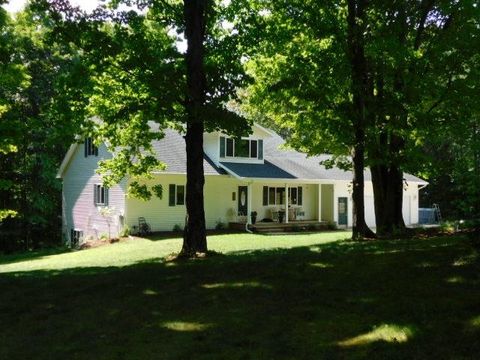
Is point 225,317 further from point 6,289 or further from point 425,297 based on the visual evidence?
point 6,289

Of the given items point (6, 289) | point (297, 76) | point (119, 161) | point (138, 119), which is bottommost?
point (6, 289)

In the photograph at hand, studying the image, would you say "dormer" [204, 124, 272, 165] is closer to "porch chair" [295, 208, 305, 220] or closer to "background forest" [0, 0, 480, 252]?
"porch chair" [295, 208, 305, 220]

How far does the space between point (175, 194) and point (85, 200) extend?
23.7 ft

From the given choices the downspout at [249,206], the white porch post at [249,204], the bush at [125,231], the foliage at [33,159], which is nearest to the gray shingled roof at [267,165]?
the downspout at [249,206]

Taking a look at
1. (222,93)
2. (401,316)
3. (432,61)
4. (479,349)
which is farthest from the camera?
(432,61)

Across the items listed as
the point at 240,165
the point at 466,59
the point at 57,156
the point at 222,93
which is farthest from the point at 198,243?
the point at 57,156

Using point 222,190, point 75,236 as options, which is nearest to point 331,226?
point 222,190

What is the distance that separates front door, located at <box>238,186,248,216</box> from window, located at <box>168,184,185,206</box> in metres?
3.82

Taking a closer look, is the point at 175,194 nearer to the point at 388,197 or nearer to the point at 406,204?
the point at 388,197

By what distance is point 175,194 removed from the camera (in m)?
28.4

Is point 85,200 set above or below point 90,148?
below

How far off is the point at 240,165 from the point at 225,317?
971 inches

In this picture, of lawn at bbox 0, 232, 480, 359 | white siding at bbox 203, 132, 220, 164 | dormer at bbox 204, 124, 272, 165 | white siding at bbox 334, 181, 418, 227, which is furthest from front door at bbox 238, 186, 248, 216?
lawn at bbox 0, 232, 480, 359

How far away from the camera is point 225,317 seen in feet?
21.3
